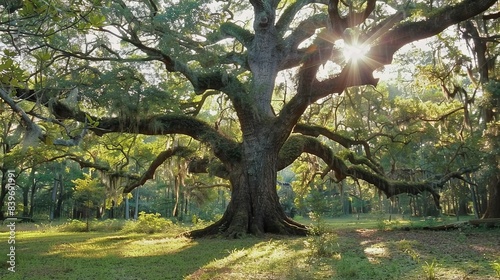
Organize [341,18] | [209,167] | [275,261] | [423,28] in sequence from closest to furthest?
1. [275,261]
2. [341,18]
3. [423,28]
4. [209,167]

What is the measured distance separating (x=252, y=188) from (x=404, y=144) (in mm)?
7620

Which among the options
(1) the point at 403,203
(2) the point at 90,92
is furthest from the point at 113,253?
(1) the point at 403,203

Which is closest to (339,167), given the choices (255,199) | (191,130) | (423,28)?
(255,199)

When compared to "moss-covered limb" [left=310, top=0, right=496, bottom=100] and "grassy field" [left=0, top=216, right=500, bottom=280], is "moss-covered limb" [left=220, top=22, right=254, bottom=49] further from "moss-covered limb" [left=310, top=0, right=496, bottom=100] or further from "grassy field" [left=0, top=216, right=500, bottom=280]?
"grassy field" [left=0, top=216, right=500, bottom=280]

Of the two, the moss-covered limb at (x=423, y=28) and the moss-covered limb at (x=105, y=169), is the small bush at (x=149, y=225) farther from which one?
the moss-covered limb at (x=423, y=28)

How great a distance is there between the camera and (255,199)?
11.6 metres

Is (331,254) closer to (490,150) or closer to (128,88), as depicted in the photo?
(128,88)

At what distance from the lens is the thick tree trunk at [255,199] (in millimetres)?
11328

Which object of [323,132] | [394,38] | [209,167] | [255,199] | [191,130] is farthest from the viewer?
[323,132]

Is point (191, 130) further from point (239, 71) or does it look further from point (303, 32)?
point (303, 32)

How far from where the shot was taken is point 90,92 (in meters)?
10.3

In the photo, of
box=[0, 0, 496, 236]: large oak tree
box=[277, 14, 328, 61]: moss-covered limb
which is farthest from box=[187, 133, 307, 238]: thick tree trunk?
box=[277, 14, 328, 61]: moss-covered limb

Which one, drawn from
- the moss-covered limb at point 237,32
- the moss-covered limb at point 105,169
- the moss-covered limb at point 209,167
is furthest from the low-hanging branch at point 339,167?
the moss-covered limb at point 105,169

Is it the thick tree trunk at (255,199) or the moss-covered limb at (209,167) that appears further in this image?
the moss-covered limb at (209,167)
